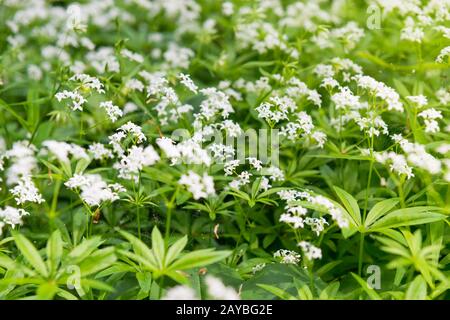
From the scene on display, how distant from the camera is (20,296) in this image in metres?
3.93

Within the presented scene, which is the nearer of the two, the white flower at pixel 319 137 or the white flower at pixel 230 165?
the white flower at pixel 230 165

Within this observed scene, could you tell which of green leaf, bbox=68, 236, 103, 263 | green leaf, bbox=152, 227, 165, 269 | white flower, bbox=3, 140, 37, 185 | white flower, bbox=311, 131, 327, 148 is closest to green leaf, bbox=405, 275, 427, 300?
green leaf, bbox=152, 227, 165, 269

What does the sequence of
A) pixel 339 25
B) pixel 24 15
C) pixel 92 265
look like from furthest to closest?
pixel 339 25, pixel 24 15, pixel 92 265

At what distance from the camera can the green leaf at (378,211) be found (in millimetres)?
4000

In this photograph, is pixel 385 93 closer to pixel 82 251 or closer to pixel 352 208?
pixel 352 208

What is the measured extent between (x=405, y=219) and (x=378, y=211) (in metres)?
0.22

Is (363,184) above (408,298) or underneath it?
above

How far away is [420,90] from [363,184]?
3.43ft

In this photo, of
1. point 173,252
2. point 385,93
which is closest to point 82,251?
point 173,252

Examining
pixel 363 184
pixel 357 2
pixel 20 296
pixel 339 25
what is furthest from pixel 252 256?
pixel 357 2

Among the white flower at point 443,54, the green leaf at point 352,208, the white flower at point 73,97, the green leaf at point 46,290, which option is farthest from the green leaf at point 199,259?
the white flower at point 443,54

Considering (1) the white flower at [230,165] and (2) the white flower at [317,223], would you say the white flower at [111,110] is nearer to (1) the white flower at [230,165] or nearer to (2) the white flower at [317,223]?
(1) the white flower at [230,165]

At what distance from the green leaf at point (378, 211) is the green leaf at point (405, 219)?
4 centimetres

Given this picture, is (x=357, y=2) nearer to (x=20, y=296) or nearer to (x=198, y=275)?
(x=198, y=275)
